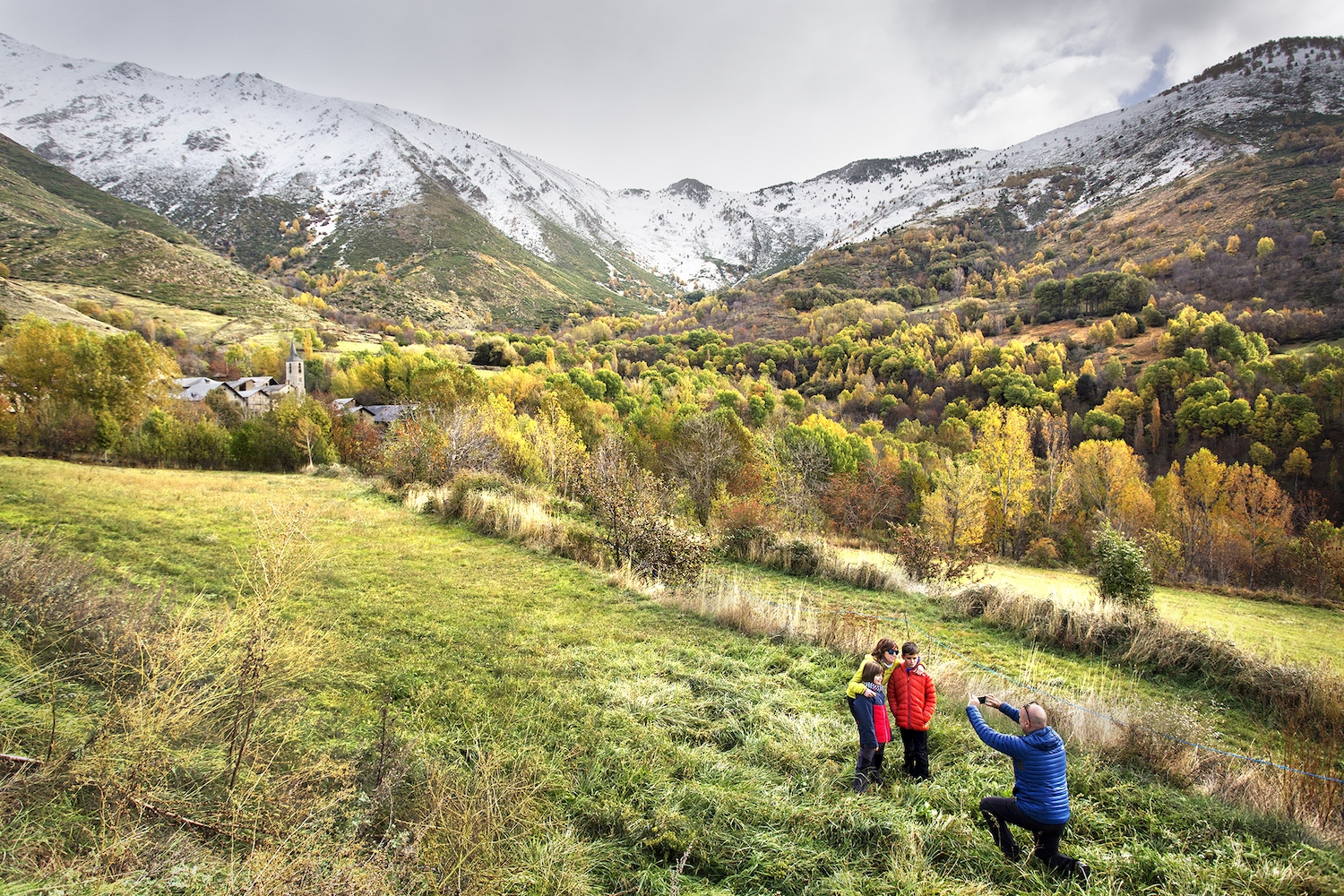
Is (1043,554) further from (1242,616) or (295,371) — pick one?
(295,371)

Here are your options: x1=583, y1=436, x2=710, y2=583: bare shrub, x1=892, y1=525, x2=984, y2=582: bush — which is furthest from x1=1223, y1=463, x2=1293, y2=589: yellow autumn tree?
x1=583, y1=436, x2=710, y2=583: bare shrub

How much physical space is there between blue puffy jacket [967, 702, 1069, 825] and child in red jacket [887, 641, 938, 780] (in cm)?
95

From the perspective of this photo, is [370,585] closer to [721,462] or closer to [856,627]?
[856,627]

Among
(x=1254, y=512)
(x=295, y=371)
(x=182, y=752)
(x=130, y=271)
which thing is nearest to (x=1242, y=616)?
(x=182, y=752)

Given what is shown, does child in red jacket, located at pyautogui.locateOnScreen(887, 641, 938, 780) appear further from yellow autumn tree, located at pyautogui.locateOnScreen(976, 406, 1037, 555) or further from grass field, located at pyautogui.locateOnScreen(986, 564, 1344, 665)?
yellow autumn tree, located at pyautogui.locateOnScreen(976, 406, 1037, 555)

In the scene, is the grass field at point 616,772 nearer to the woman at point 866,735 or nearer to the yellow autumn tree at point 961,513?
the woman at point 866,735

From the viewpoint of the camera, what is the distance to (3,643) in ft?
12.2

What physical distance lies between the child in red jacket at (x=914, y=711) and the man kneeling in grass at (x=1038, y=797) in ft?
2.94

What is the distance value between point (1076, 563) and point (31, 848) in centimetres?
4800

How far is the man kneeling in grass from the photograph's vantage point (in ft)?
13.4

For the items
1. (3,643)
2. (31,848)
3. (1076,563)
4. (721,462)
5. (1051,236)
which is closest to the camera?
(31,848)

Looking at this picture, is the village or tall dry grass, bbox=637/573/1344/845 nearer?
tall dry grass, bbox=637/573/1344/845

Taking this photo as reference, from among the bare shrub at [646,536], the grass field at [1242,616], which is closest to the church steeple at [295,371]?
the bare shrub at [646,536]

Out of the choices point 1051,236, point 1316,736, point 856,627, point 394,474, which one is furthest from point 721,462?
point 1051,236
